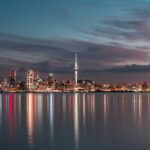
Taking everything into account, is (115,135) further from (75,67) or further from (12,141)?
(75,67)

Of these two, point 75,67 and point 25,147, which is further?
point 75,67

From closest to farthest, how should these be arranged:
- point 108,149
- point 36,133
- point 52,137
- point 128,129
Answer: point 108,149, point 52,137, point 36,133, point 128,129

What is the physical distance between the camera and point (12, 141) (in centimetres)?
2381

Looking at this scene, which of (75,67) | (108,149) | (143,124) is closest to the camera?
(108,149)

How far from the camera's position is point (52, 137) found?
25.4 m

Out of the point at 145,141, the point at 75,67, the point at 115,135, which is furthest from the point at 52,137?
the point at 75,67

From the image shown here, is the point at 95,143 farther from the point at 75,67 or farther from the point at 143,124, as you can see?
the point at 75,67

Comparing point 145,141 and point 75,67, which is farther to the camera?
point 75,67

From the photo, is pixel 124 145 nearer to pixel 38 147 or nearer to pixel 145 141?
pixel 145 141

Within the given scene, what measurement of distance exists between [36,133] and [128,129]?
7.14 metres

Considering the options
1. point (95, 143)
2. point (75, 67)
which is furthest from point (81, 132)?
point (75, 67)

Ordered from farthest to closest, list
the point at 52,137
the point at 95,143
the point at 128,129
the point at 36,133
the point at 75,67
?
1. the point at 75,67
2. the point at 128,129
3. the point at 36,133
4. the point at 52,137
5. the point at 95,143

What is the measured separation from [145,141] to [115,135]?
10.2 ft

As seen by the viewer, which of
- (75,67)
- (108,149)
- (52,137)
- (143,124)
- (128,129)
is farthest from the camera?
(75,67)
